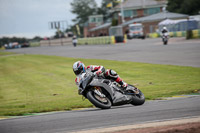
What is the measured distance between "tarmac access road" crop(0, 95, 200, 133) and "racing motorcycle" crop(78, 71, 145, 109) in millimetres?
327

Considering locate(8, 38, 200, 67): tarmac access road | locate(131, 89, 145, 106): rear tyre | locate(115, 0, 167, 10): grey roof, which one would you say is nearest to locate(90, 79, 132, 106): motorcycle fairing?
locate(131, 89, 145, 106): rear tyre

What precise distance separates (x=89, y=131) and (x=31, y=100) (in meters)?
6.81

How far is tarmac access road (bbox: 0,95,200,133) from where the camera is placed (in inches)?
267

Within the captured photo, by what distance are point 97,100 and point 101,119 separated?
1.08 metres

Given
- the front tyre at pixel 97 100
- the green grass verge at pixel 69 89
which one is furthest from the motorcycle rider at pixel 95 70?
the green grass verge at pixel 69 89

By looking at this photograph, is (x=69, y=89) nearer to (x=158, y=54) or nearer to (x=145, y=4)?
(x=158, y=54)

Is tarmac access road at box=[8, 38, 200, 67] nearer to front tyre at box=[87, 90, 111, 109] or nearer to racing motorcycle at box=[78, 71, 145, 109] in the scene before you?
racing motorcycle at box=[78, 71, 145, 109]

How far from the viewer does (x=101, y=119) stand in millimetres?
7379

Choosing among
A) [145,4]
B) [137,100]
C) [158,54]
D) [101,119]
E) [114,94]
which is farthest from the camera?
[145,4]

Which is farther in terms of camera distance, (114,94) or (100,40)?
(100,40)

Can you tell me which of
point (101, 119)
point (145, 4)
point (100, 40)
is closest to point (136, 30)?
point (100, 40)

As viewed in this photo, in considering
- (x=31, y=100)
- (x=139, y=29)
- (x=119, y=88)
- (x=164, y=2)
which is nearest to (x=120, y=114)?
(x=119, y=88)

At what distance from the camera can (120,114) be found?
7.77 m

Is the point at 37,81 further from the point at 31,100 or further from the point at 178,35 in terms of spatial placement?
the point at 178,35
